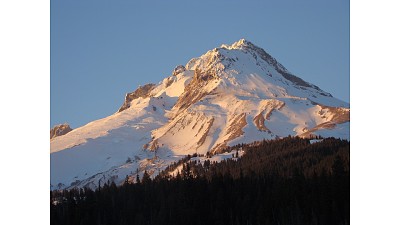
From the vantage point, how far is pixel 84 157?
179m

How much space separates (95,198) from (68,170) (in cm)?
12233

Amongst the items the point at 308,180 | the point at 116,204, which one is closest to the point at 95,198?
the point at 116,204

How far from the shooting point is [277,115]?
18375 cm
